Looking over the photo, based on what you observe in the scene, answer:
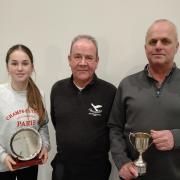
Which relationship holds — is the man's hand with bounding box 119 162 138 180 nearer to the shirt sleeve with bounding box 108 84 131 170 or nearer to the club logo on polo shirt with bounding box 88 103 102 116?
the shirt sleeve with bounding box 108 84 131 170

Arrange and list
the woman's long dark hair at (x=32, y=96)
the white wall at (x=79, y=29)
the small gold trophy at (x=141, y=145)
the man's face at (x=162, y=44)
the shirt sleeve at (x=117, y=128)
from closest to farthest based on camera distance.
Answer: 1. the small gold trophy at (x=141, y=145)
2. the man's face at (x=162, y=44)
3. the shirt sleeve at (x=117, y=128)
4. the woman's long dark hair at (x=32, y=96)
5. the white wall at (x=79, y=29)

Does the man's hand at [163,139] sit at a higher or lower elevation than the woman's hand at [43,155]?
higher

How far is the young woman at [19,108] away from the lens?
1.75m

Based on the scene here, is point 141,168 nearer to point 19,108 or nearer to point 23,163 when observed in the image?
point 23,163

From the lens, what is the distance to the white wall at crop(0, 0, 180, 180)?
2070mm

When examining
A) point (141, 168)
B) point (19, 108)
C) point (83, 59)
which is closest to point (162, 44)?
point (83, 59)

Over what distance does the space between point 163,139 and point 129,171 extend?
26 centimetres

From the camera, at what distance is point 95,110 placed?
180 centimetres

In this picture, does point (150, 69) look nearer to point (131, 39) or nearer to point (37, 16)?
point (131, 39)

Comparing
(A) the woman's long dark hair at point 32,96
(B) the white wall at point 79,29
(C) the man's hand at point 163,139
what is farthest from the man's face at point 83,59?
(C) the man's hand at point 163,139

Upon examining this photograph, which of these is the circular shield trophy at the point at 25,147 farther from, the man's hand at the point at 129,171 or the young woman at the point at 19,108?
the man's hand at the point at 129,171

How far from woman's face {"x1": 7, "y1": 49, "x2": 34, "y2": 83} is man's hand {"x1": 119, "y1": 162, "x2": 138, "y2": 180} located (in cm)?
79

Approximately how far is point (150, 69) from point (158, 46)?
155 millimetres

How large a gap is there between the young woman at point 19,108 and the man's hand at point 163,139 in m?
0.67
